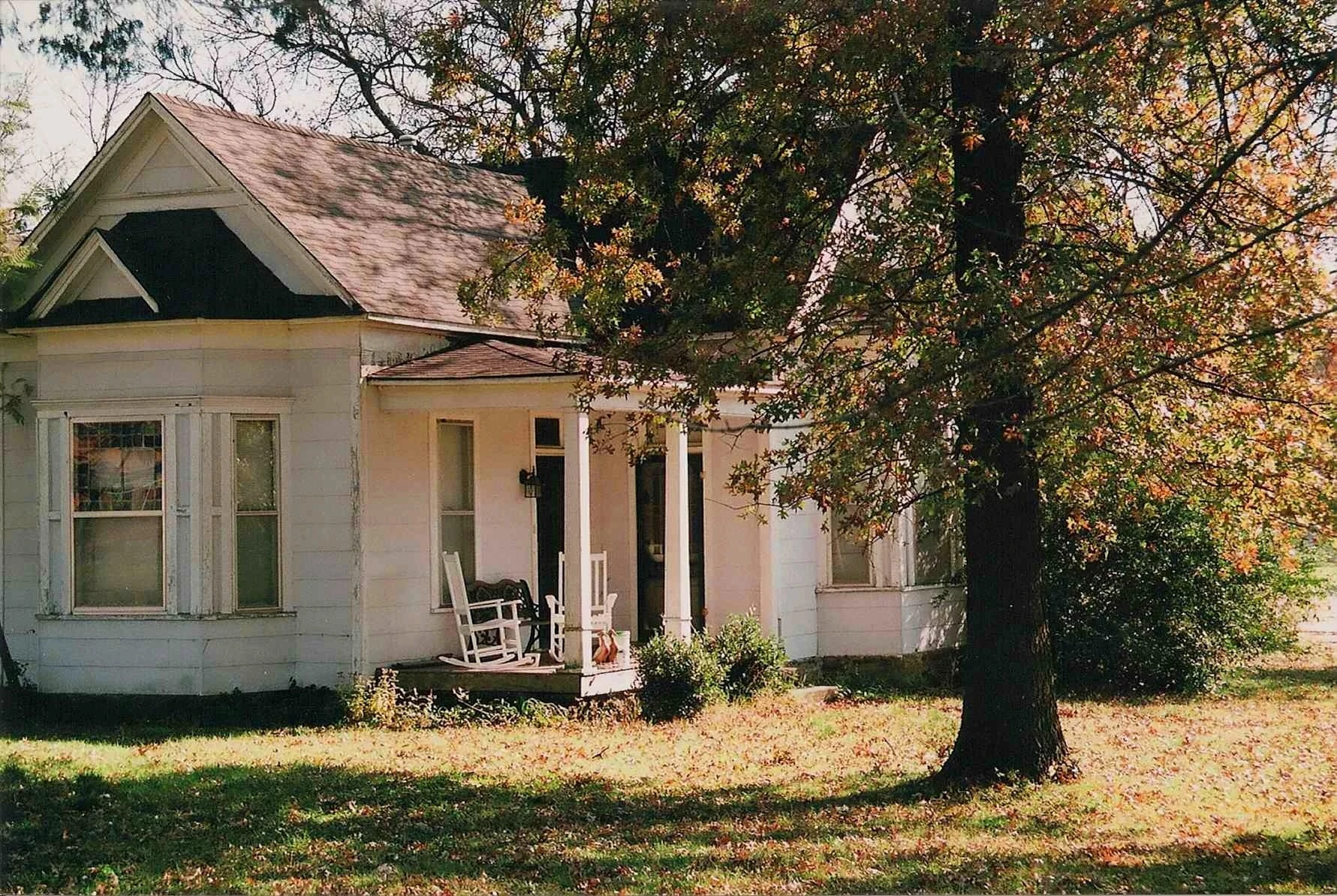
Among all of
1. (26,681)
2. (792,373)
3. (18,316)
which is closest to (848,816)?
(792,373)

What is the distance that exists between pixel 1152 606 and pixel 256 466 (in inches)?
384

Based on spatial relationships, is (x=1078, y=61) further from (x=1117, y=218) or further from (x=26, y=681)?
(x=26, y=681)

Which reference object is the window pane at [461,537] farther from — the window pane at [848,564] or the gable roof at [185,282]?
the window pane at [848,564]

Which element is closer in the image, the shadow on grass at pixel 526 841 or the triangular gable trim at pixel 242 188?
A: the shadow on grass at pixel 526 841

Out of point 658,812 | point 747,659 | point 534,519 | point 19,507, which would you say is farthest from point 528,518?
point 658,812

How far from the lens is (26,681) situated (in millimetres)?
15602

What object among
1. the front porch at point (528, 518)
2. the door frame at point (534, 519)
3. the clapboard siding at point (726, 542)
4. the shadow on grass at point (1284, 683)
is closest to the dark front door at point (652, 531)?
the front porch at point (528, 518)

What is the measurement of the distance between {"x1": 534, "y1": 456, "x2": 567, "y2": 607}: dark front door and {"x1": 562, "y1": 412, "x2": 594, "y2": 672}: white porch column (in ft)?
8.29

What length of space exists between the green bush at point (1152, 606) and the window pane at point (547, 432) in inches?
224

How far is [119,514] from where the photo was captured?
1505 centimetres

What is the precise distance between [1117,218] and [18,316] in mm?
11003

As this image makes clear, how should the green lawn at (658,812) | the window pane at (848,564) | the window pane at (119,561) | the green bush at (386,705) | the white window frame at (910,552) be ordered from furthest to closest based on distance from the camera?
the window pane at (848,564) → the white window frame at (910,552) → the window pane at (119,561) → the green bush at (386,705) → the green lawn at (658,812)

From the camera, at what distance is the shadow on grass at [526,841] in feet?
28.4

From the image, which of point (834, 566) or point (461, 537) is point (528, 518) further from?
point (834, 566)
